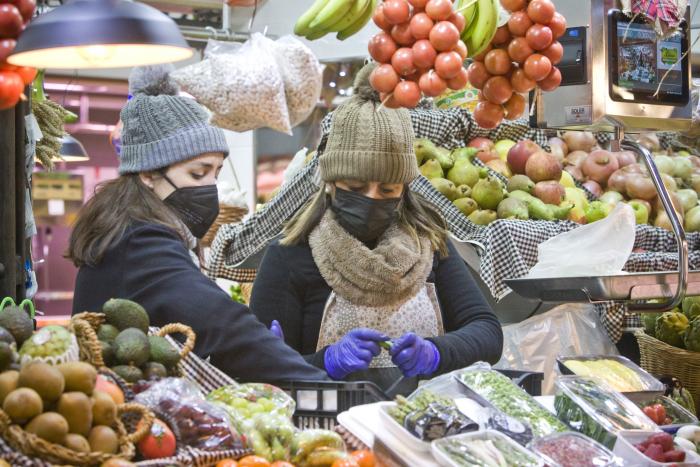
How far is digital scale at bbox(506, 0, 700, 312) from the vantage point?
9.00 ft

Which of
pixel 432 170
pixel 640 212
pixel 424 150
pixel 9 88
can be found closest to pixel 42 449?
pixel 9 88

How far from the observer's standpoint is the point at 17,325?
188cm

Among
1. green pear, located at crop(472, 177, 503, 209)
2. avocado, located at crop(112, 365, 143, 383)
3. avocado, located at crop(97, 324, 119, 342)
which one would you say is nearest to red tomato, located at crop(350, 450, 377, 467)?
avocado, located at crop(112, 365, 143, 383)

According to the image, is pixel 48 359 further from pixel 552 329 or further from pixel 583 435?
pixel 552 329

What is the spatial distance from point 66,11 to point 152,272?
844 millimetres

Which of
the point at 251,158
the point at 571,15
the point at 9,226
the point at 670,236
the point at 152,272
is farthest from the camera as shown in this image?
the point at 251,158

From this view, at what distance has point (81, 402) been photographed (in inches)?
65.8

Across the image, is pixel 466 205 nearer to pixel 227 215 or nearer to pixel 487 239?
pixel 487 239

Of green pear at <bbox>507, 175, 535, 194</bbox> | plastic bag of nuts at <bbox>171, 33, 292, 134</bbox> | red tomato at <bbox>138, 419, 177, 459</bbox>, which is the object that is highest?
plastic bag of nuts at <bbox>171, 33, 292, 134</bbox>

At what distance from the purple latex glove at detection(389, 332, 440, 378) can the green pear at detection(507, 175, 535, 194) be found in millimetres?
1722

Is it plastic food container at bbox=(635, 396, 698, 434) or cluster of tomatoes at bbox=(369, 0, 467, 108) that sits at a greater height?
cluster of tomatoes at bbox=(369, 0, 467, 108)

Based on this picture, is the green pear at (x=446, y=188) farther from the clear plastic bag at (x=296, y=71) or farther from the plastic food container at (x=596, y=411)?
the plastic food container at (x=596, y=411)

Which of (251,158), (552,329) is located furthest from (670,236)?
(251,158)

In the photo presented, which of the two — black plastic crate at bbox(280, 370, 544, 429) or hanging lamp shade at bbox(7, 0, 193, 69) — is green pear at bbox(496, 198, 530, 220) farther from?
hanging lamp shade at bbox(7, 0, 193, 69)
